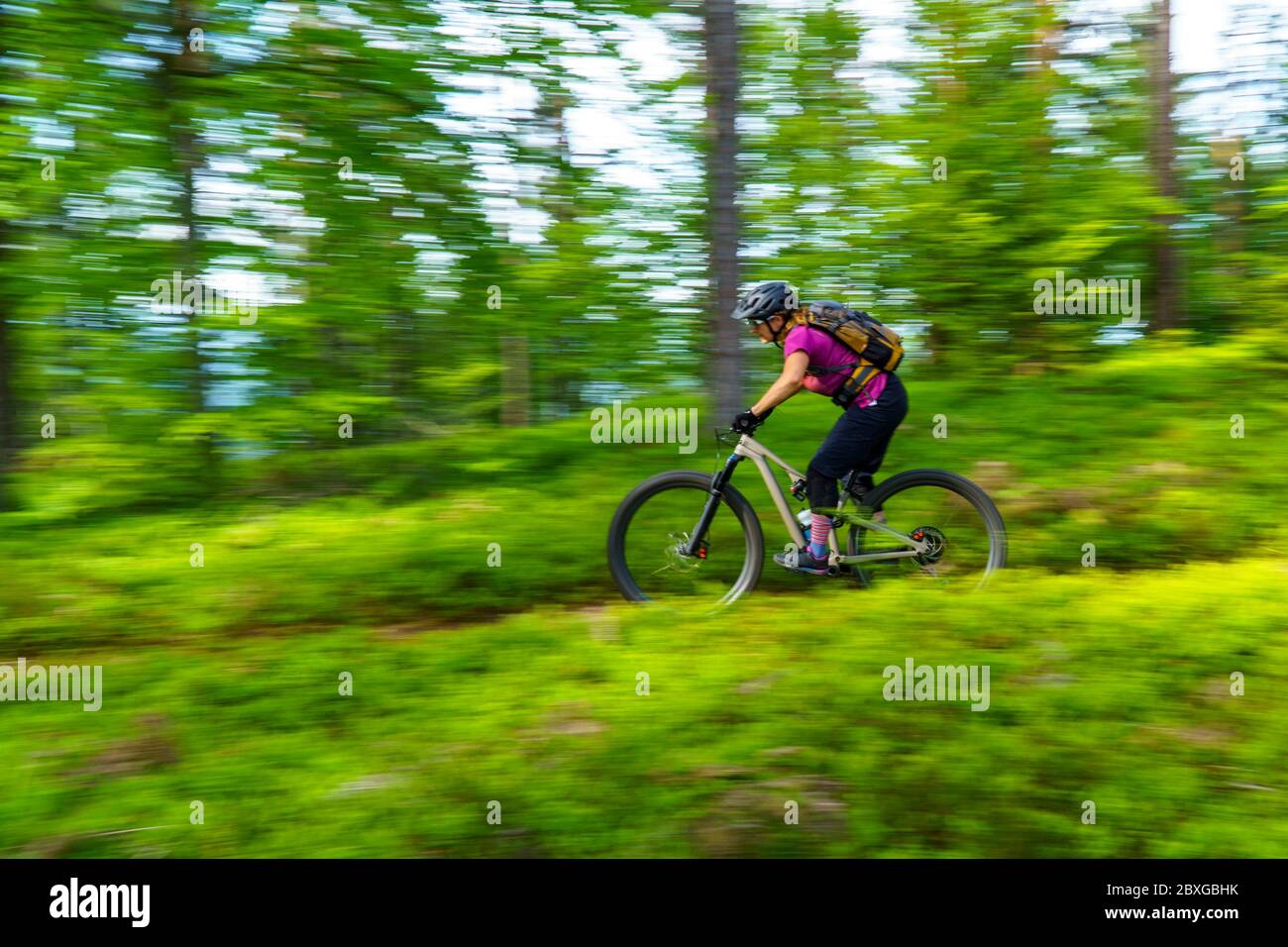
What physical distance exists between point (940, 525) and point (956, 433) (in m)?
2.73

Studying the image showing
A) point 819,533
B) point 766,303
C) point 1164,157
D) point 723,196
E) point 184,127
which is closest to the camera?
point 766,303

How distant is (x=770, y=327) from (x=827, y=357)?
435mm

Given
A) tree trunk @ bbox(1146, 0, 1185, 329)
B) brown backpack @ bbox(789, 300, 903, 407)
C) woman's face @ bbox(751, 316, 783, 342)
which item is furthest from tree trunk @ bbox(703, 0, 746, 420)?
tree trunk @ bbox(1146, 0, 1185, 329)

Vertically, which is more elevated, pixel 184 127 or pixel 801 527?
pixel 184 127

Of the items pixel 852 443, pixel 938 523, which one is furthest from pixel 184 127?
pixel 938 523

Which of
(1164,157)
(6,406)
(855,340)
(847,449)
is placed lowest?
(847,449)

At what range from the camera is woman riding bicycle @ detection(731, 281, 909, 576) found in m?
6.25

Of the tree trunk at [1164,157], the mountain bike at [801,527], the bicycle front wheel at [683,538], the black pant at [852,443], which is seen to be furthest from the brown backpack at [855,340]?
the tree trunk at [1164,157]

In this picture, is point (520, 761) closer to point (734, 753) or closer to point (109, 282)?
point (734, 753)

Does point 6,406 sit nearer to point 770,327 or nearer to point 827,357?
point 770,327

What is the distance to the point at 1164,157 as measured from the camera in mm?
10969

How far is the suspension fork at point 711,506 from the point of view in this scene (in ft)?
20.7

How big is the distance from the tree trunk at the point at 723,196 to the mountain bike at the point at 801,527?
2262 millimetres

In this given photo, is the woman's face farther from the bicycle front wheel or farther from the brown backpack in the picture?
the bicycle front wheel
